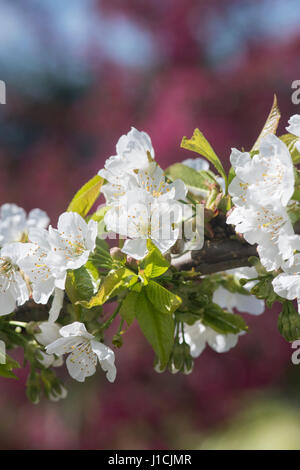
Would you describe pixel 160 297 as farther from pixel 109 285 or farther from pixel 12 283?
pixel 12 283

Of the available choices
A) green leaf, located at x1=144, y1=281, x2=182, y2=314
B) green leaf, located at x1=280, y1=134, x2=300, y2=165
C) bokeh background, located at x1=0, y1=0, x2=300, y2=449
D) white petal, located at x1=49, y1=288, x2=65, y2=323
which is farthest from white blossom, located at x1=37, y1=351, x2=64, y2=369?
bokeh background, located at x1=0, y1=0, x2=300, y2=449

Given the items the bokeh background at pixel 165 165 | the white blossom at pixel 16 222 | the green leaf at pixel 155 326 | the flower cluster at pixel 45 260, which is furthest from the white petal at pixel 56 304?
→ the bokeh background at pixel 165 165

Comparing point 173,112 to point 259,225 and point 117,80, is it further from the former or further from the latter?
point 259,225

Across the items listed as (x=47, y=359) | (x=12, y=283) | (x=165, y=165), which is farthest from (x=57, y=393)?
(x=165, y=165)

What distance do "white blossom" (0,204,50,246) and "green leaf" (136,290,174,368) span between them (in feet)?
0.98

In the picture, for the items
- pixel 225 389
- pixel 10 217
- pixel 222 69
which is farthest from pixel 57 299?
pixel 222 69

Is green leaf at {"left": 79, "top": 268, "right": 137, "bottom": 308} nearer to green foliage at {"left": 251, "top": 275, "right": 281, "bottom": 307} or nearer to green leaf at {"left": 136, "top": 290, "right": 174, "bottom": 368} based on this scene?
green leaf at {"left": 136, "top": 290, "right": 174, "bottom": 368}

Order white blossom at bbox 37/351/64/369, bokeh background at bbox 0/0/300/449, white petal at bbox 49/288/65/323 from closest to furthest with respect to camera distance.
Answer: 1. white petal at bbox 49/288/65/323
2. white blossom at bbox 37/351/64/369
3. bokeh background at bbox 0/0/300/449

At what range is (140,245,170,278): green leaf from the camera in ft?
2.11

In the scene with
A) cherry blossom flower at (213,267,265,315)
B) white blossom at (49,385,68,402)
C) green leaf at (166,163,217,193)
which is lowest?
white blossom at (49,385,68,402)

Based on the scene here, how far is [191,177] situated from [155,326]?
0.24 meters

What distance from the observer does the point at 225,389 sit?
2963 mm

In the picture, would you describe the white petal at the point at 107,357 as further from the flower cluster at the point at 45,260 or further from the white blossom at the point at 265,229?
the white blossom at the point at 265,229

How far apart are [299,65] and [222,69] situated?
46cm
